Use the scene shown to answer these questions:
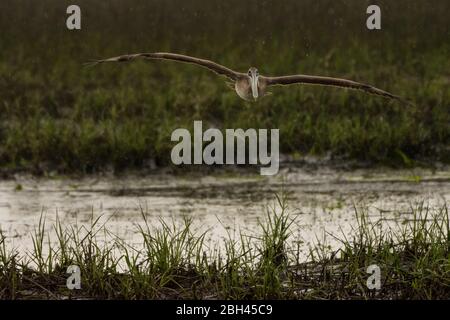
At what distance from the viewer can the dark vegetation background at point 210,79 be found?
13.8 m

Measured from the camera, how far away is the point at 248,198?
39.7ft

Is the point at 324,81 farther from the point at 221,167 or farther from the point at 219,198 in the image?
the point at 221,167

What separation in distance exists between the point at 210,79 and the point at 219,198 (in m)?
4.10

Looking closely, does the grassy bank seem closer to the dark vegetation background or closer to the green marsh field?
the green marsh field

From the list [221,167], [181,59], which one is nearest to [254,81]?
[181,59]

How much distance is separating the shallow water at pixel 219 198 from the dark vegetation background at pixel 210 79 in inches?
19.1

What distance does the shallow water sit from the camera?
10.7 m

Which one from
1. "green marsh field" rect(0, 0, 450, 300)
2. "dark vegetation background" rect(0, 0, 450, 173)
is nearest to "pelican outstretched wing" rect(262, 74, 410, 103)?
"green marsh field" rect(0, 0, 450, 300)

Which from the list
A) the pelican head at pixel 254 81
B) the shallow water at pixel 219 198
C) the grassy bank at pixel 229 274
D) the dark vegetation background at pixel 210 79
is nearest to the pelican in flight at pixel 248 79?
the pelican head at pixel 254 81

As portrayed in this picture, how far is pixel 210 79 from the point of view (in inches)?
631

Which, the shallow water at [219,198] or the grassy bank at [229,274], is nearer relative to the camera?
the grassy bank at [229,274]

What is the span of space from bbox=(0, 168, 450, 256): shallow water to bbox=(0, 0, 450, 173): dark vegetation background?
0.49 metres

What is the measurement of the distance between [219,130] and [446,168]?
91.1 inches

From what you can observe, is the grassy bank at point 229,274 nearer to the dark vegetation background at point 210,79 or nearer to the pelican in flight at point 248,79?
the pelican in flight at point 248,79
